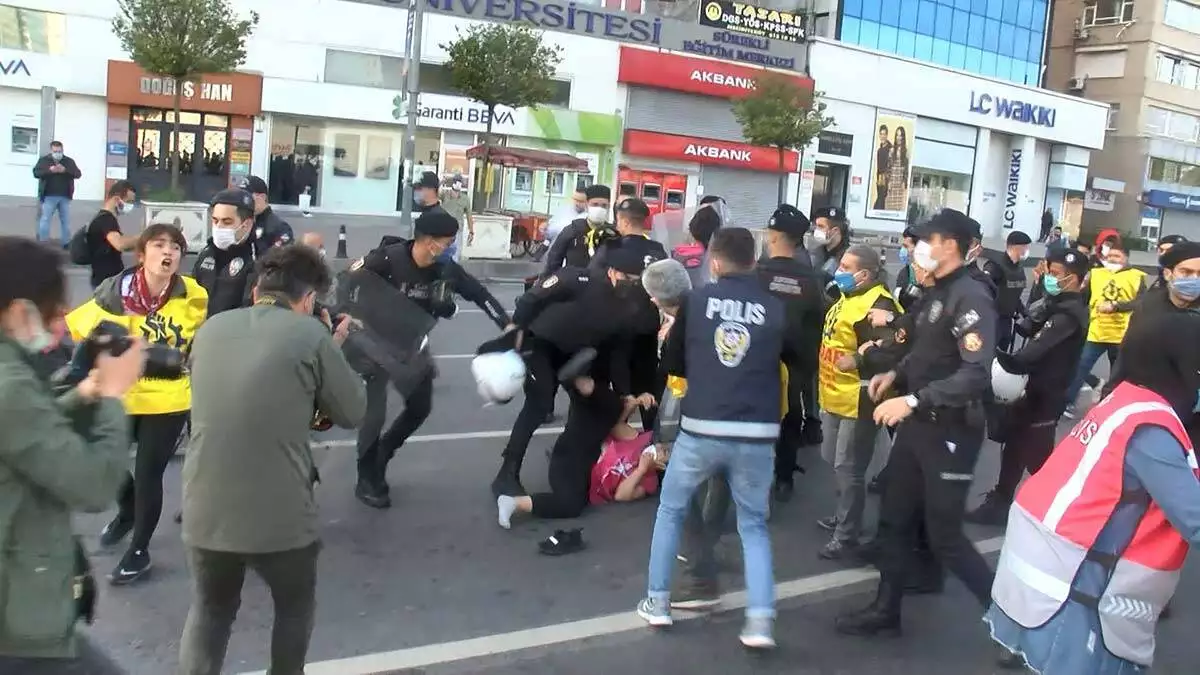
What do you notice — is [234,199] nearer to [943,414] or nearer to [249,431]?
[249,431]

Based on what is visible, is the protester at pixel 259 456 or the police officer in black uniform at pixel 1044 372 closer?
the protester at pixel 259 456

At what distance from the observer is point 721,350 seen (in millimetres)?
4422

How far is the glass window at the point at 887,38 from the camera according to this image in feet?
137

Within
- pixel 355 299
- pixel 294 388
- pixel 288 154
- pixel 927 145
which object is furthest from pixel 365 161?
pixel 294 388

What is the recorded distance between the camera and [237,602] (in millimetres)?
3420

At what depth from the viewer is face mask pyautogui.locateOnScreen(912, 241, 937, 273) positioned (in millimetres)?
4633

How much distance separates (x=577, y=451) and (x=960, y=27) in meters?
43.5

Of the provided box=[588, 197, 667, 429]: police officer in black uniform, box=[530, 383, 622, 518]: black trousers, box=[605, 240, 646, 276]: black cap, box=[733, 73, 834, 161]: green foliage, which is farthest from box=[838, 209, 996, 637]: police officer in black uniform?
box=[733, 73, 834, 161]: green foliage

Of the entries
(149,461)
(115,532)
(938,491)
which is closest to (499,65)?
(115,532)

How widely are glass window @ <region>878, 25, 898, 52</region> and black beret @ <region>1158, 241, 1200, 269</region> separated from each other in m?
38.8

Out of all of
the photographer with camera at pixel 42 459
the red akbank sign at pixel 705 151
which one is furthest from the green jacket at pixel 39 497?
the red akbank sign at pixel 705 151

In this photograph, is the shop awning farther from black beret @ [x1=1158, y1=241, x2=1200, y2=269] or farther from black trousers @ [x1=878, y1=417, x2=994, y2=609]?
black trousers @ [x1=878, y1=417, x2=994, y2=609]

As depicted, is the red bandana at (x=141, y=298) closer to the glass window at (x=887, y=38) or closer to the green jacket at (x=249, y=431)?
the green jacket at (x=249, y=431)

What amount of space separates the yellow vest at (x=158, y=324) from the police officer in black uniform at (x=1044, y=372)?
4.66 meters
